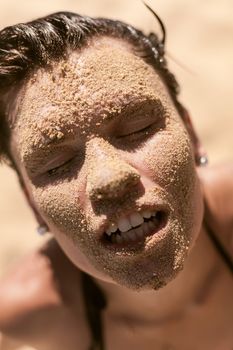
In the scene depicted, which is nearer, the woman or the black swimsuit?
the woman

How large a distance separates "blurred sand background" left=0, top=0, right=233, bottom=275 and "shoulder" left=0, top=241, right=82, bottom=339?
0.62 meters

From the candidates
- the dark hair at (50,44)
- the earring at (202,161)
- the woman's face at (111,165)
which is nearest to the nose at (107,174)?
the woman's face at (111,165)

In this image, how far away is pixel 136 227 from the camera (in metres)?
1.16

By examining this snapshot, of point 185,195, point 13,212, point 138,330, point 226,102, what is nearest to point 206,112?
point 226,102

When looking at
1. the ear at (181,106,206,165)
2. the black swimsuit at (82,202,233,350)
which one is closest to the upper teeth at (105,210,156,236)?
the ear at (181,106,206,165)

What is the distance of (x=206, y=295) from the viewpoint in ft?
5.46

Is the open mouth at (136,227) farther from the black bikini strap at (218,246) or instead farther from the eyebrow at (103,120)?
the black bikini strap at (218,246)

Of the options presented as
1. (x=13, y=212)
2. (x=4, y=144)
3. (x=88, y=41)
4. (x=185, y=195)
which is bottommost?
(x=13, y=212)

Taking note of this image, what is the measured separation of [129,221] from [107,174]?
11 centimetres

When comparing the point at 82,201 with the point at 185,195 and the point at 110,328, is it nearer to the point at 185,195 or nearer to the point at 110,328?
the point at 185,195

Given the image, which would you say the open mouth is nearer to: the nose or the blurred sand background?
the nose

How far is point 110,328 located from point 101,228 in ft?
2.23

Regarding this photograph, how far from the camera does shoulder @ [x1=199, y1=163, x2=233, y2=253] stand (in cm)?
159

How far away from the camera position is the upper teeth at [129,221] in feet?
3.73
